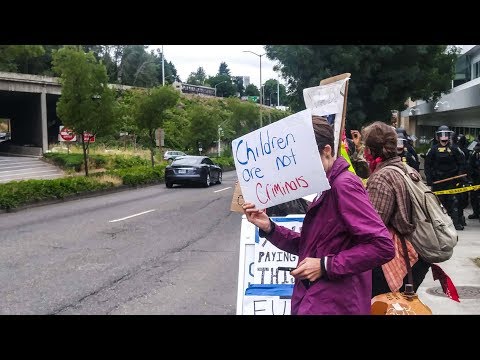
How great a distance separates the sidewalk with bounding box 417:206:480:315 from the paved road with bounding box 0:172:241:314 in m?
2.14

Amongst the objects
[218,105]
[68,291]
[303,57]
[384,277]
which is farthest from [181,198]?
[218,105]

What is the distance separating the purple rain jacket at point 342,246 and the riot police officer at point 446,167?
888cm

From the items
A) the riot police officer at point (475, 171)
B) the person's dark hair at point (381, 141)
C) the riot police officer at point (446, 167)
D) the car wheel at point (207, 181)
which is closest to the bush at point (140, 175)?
the car wheel at point (207, 181)

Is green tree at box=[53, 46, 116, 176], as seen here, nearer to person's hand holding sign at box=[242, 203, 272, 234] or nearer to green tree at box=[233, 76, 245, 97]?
person's hand holding sign at box=[242, 203, 272, 234]

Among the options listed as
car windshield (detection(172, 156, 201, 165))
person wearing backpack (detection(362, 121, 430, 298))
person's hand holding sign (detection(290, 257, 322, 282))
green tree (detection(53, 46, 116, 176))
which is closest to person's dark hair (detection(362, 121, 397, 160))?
person wearing backpack (detection(362, 121, 430, 298))

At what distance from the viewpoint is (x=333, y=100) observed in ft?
13.0

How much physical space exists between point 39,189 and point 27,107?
88.8ft

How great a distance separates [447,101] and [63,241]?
81.6 feet

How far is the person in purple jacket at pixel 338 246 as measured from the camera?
2.60 meters

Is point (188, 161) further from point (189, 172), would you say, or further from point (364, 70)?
point (364, 70)

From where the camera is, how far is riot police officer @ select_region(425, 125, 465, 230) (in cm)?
1112

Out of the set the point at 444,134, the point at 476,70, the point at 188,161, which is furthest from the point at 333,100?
the point at 476,70

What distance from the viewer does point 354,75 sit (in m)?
19.6
